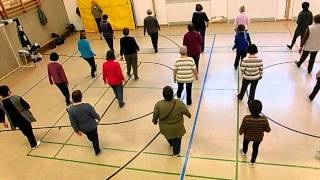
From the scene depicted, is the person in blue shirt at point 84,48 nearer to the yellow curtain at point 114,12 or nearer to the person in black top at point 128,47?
the person in black top at point 128,47

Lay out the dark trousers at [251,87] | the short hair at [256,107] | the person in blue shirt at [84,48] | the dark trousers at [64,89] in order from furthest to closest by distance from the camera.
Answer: the person in blue shirt at [84,48] < the dark trousers at [64,89] < the dark trousers at [251,87] < the short hair at [256,107]

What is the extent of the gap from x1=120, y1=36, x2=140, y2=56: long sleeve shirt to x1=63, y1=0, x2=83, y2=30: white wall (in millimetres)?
6238

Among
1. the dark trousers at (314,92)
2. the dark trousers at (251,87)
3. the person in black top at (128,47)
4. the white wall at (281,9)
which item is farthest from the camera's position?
the white wall at (281,9)

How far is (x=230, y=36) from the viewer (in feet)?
32.1

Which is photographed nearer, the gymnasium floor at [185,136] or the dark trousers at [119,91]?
the gymnasium floor at [185,136]

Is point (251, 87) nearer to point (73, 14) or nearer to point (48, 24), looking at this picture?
point (48, 24)

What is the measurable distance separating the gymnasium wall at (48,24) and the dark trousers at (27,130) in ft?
17.7

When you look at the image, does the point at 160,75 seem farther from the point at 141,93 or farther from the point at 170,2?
the point at 170,2

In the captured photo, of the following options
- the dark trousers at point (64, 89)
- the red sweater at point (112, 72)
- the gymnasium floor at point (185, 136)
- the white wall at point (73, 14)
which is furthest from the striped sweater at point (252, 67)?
the white wall at point (73, 14)

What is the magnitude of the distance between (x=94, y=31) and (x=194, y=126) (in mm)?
8114

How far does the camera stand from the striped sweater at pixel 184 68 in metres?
5.42

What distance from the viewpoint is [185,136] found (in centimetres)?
540

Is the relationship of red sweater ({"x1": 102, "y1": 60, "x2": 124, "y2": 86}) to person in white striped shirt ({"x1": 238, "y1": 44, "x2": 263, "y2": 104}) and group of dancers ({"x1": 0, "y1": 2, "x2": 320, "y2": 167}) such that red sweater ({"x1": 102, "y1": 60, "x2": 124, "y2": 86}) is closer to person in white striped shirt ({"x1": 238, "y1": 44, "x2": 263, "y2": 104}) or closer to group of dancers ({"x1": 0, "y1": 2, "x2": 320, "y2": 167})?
group of dancers ({"x1": 0, "y1": 2, "x2": 320, "y2": 167})

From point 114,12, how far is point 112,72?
20.6ft
